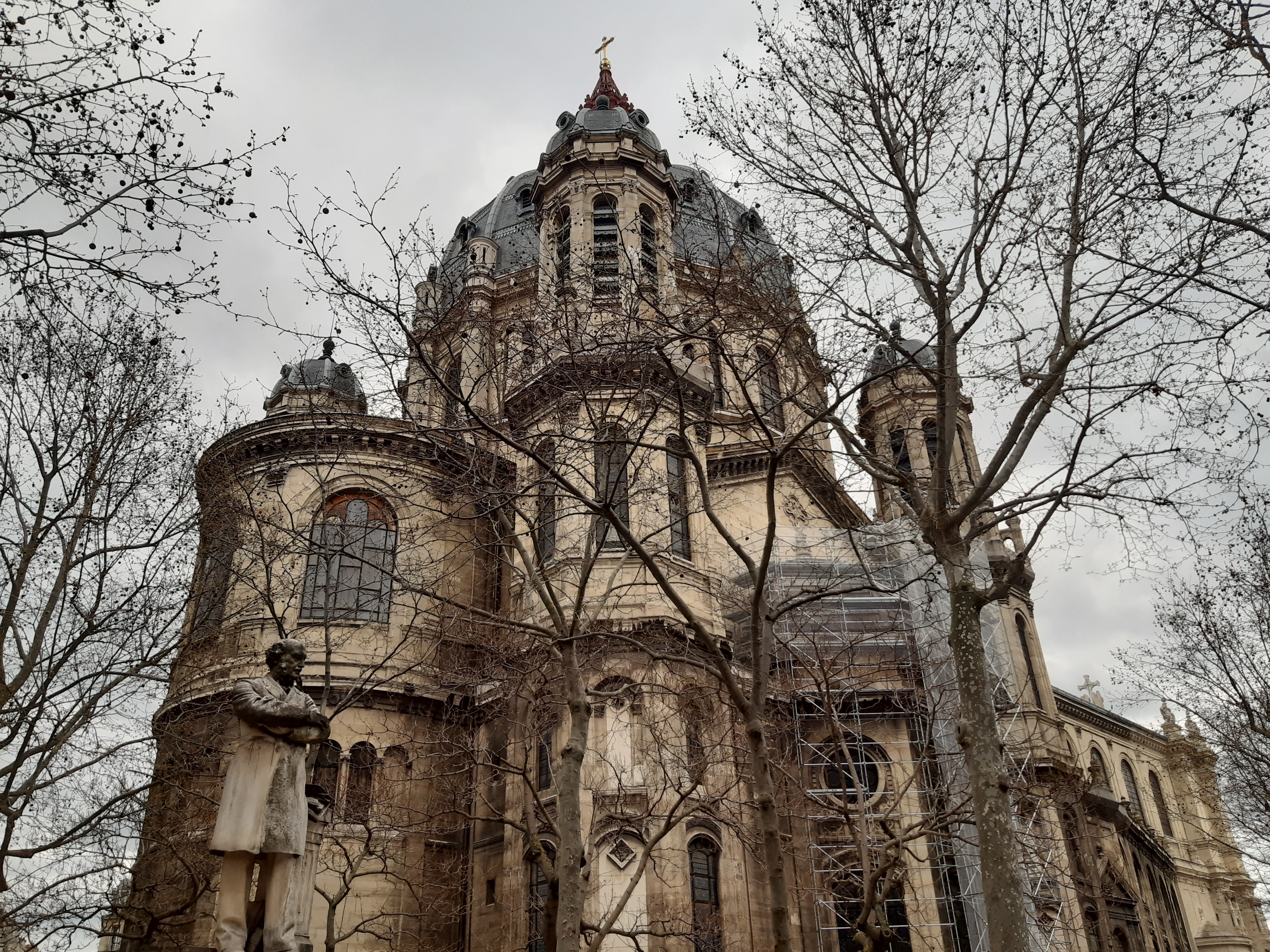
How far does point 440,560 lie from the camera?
1412 centimetres

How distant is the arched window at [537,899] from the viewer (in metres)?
20.8

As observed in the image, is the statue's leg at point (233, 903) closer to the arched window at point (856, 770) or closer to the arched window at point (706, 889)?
the arched window at point (706, 889)

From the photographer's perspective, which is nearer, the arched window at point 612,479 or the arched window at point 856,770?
the arched window at point 612,479

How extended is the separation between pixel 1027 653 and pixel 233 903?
99.7 feet

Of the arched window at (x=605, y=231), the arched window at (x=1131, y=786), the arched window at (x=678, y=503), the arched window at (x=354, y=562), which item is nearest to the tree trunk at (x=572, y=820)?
the arched window at (x=678, y=503)

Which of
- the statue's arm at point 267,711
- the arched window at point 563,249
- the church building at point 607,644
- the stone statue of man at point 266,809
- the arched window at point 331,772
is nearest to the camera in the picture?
the stone statue of man at point 266,809

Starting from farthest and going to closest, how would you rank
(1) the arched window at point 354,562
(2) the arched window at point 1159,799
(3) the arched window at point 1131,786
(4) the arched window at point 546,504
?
(2) the arched window at point 1159,799 < (3) the arched window at point 1131,786 < (1) the arched window at point 354,562 < (4) the arched window at point 546,504

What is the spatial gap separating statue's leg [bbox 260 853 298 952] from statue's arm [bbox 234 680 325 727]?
95 cm

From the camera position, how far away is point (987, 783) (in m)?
10.8

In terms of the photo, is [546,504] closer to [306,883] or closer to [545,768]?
[545,768]

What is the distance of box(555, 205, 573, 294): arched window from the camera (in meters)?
18.1

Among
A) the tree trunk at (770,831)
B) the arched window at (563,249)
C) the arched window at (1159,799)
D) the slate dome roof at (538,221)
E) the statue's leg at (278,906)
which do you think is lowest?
the statue's leg at (278,906)

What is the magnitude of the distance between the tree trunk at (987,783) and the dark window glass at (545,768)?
38.8 ft

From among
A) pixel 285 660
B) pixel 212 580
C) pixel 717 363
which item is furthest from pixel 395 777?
pixel 285 660
